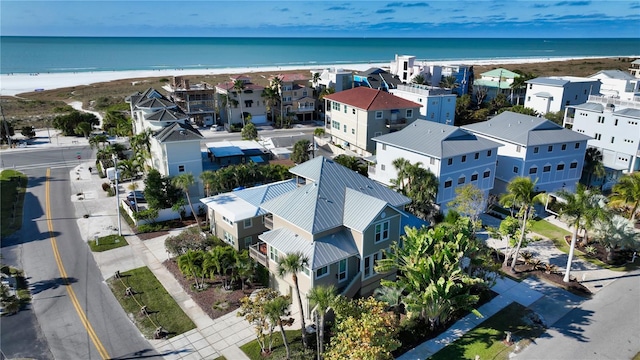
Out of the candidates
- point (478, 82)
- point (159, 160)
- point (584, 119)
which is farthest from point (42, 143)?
point (478, 82)

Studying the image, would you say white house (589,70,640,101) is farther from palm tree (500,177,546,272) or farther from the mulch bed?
the mulch bed

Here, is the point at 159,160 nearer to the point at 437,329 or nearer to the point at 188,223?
the point at 188,223

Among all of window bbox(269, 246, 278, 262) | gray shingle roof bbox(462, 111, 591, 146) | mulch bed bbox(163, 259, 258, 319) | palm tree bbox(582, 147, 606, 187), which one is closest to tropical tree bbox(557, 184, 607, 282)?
gray shingle roof bbox(462, 111, 591, 146)

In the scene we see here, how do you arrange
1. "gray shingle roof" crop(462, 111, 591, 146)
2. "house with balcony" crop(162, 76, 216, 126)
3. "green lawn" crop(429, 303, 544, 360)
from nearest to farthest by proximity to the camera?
"green lawn" crop(429, 303, 544, 360) → "gray shingle roof" crop(462, 111, 591, 146) → "house with balcony" crop(162, 76, 216, 126)

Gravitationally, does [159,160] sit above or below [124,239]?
above

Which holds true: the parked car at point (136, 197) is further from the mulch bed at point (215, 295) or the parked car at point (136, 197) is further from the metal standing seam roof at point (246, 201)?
the mulch bed at point (215, 295)

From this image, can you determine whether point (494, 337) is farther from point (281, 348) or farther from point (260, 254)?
point (260, 254)
